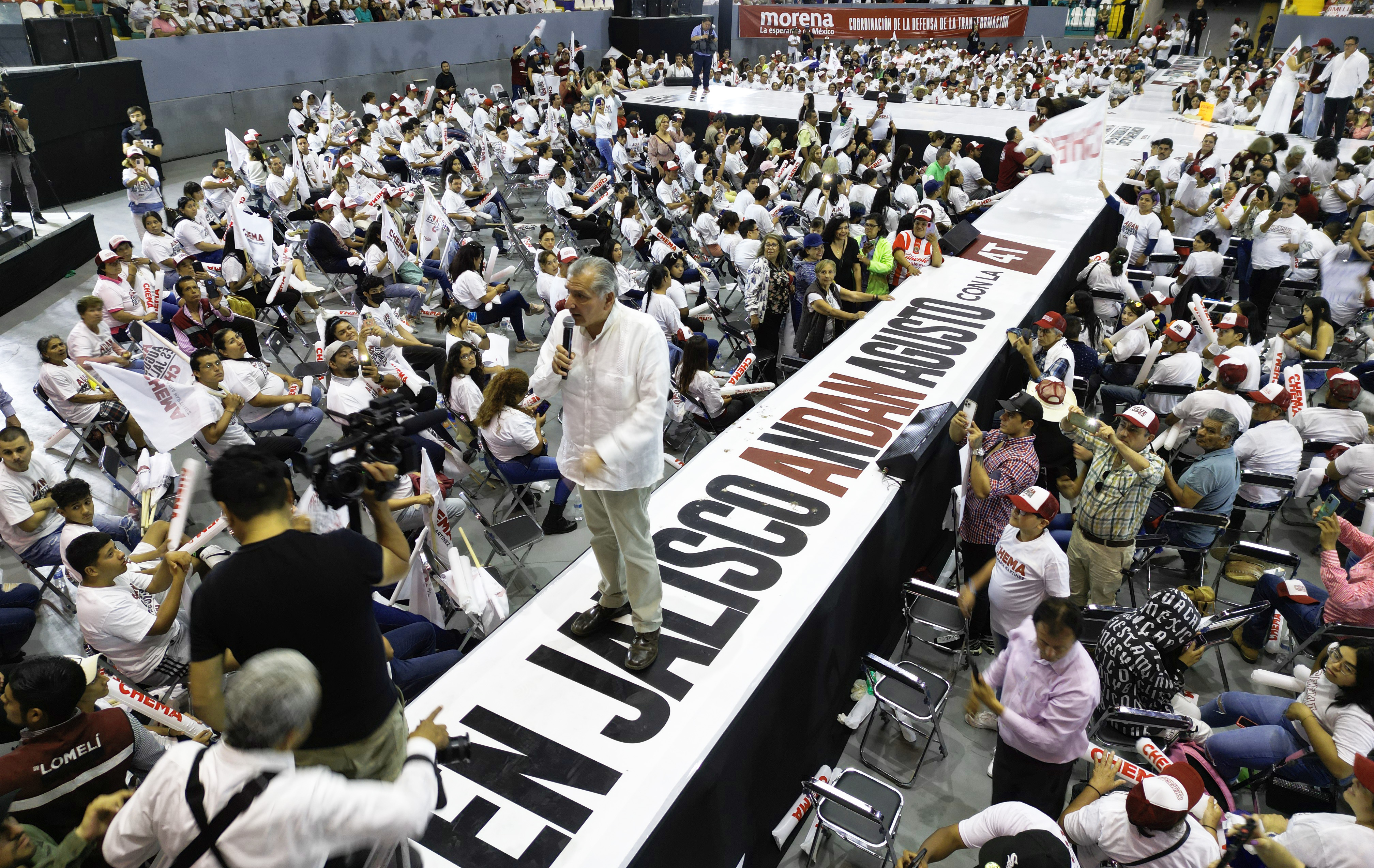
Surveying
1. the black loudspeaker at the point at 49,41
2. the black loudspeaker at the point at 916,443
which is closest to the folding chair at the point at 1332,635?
the black loudspeaker at the point at 916,443

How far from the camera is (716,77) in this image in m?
24.6

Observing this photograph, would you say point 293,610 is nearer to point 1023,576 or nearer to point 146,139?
point 1023,576

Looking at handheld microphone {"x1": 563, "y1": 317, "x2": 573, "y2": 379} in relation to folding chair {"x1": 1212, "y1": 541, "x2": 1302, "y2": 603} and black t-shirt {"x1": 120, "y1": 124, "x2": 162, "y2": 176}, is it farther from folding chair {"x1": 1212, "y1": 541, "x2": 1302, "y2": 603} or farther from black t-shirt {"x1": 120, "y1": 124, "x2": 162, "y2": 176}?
black t-shirt {"x1": 120, "y1": 124, "x2": 162, "y2": 176}

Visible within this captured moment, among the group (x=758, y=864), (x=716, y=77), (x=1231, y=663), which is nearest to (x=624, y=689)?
(x=758, y=864)

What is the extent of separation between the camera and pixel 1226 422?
4.86m

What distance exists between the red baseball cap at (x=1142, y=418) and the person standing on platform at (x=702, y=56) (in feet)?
62.2

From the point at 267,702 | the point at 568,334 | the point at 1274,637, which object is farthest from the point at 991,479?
the point at 267,702

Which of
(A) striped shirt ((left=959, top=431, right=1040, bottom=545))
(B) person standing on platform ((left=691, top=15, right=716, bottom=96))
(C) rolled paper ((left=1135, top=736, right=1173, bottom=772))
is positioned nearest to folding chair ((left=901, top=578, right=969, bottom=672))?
(A) striped shirt ((left=959, top=431, right=1040, bottom=545))

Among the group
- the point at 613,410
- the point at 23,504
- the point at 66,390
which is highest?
the point at 613,410

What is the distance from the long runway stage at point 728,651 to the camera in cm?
298

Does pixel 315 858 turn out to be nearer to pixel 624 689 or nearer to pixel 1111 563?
pixel 624 689

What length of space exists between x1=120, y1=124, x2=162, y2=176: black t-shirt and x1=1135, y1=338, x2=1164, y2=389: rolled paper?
13.5 metres

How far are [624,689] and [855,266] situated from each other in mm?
5393

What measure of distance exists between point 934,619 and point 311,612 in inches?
140
